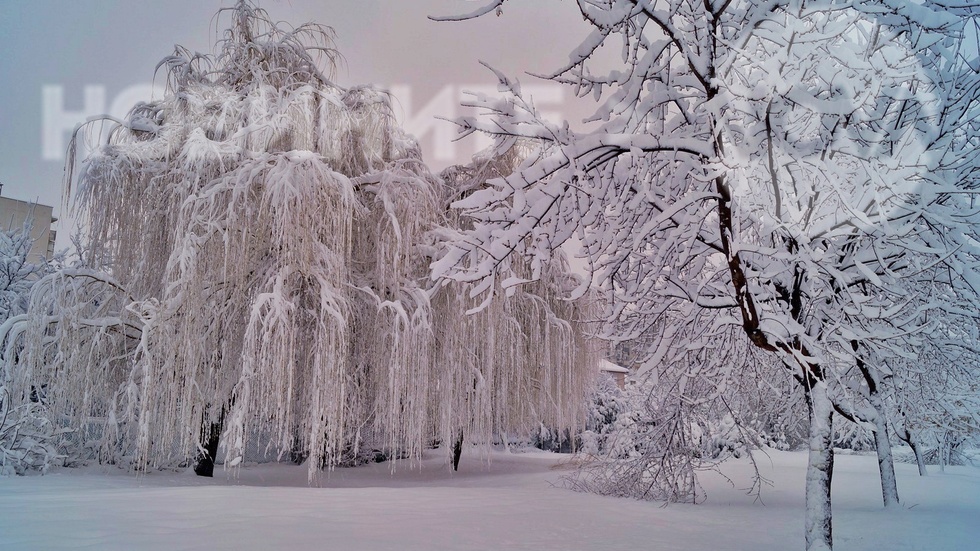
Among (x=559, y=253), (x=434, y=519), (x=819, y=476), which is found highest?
(x=559, y=253)

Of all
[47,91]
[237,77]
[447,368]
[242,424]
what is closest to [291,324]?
[242,424]

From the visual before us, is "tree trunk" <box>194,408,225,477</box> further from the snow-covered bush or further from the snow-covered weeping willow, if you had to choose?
the snow-covered bush

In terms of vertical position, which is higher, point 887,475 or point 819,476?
point 819,476

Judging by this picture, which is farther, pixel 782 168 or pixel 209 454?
pixel 209 454

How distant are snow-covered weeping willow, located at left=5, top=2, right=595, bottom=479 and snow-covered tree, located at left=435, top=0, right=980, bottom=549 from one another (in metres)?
3.71

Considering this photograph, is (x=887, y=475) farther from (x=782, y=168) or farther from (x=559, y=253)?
(x=559, y=253)

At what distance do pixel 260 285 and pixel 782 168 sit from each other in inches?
238

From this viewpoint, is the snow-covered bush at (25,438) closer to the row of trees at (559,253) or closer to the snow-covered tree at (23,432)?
the snow-covered tree at (23,432)

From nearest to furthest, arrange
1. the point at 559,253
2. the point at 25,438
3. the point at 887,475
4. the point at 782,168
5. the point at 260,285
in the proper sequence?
the point at 782,168, the point at 887,475, the point at 260,285, the point at 25,438, the point at 559,253

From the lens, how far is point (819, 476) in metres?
3.86

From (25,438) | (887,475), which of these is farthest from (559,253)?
(25,438)

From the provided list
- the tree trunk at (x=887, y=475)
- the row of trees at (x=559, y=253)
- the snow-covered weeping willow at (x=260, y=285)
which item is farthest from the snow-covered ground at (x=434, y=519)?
the snow-covered weeping willow at (x=260, y=285)

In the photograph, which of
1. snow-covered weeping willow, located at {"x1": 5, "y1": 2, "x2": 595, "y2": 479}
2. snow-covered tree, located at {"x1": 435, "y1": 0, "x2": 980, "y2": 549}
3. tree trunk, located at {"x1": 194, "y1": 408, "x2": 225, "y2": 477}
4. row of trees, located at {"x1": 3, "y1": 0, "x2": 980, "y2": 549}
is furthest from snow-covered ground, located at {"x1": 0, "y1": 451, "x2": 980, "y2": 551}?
snow-covered tree, located at {"x1": 435, "y1": 0, "x2": 980, "y2": 549}

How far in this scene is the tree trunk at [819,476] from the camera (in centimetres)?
380
